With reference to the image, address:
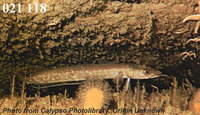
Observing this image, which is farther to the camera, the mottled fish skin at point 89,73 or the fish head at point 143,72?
the fish head at point 143,72

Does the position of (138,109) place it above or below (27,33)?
below

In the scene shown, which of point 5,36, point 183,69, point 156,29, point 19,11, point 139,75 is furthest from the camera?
point 183,69

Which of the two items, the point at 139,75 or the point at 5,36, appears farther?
the point at 139,75

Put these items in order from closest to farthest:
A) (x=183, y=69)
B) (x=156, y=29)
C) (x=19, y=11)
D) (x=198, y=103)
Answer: (x=19, y=11) → (x=156, y=29) → (x=198, y=103) → (x=183, y=69)

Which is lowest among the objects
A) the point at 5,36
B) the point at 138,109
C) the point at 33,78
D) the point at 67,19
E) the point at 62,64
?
the point at 138,109

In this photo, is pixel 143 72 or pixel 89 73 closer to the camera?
pixel 89 73

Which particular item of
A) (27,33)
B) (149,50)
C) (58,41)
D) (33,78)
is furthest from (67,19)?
(149,50)

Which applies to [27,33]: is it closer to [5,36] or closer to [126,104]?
[5,36]

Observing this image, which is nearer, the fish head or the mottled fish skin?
the mottled fish skin
